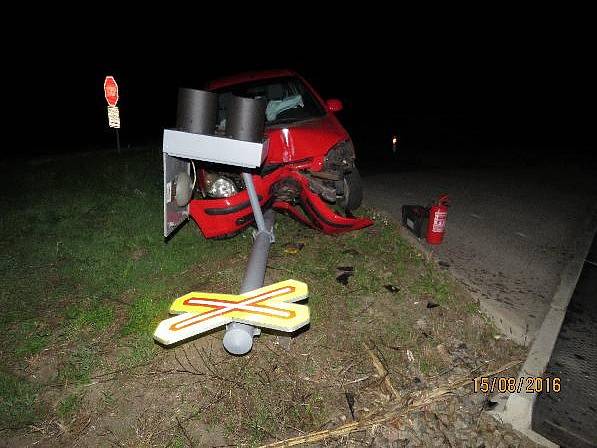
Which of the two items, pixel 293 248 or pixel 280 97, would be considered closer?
pixel 293 248

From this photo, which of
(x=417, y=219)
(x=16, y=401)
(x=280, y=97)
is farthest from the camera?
(x=280, y=97)

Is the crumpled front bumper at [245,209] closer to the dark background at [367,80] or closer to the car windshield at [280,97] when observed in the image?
the car windshield at [280,97]

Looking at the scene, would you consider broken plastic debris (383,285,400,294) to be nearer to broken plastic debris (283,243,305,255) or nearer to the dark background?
broken plastic debris (283,243,305,255)

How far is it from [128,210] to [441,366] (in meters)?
4.80

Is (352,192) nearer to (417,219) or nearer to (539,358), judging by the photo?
(417,219)

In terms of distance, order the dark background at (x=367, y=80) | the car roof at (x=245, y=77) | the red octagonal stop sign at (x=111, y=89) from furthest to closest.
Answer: the dark background at (x=367, y=80), the red octagonal stop sign at (x=111, y=89), the car roof at (x=245, y=77)

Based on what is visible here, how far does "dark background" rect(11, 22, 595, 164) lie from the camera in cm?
1441

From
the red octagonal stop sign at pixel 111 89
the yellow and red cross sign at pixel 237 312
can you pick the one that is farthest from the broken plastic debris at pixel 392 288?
the red octagonal stop sign at pixel 111 89

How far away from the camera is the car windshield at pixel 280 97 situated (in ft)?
17.2

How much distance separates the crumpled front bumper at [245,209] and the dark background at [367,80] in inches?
254

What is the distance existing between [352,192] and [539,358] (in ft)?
9.92

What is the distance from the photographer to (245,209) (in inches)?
173

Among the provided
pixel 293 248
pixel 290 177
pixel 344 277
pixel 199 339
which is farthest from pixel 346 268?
pixel 199 339

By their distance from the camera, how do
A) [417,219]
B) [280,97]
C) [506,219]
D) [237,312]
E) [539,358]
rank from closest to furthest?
[237,312] < [539,358] < [417,219] < [280,97] < [506,219]
